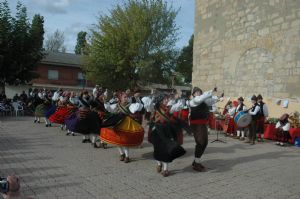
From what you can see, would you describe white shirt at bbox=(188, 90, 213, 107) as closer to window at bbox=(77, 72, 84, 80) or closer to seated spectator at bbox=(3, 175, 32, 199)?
seated spectator at bbox=(3, 175, 32, 199)

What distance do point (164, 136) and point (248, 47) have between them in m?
9.09

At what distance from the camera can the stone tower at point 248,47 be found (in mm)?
12461

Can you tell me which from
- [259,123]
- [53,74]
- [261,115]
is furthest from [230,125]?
[53,74]

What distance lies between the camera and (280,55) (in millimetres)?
12812

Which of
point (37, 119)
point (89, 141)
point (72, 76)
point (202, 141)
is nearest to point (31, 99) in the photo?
point (37, 119)

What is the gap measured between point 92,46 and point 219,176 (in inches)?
893

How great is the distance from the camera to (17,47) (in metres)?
18.9

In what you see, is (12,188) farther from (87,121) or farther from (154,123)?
(87,121)

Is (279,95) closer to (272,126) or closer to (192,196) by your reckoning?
(272,126)

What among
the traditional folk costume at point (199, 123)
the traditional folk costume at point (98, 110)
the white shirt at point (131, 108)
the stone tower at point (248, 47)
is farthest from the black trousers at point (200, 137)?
the stone tower at point (248, 47)

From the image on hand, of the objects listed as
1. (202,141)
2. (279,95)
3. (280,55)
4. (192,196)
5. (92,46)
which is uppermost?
Result: (92,46)

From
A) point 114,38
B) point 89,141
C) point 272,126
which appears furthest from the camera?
point 114,38

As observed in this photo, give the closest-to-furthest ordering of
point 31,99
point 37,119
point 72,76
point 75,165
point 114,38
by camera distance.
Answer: point 75,165 → point 37,119 → point 31,99 → point 114,38 → point 72,76

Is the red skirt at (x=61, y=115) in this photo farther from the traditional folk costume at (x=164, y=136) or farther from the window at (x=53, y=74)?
the window at (x=53, y=74)
